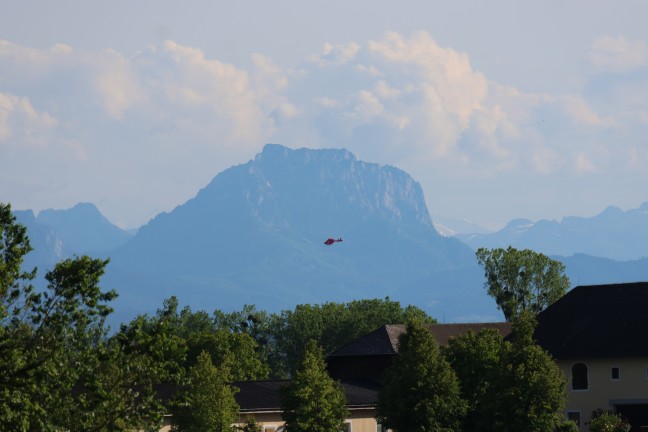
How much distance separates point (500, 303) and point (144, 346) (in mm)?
113057

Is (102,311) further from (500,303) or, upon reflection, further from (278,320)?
(278,320)

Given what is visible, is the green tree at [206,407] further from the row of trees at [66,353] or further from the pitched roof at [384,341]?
the row of trees at [66,353]

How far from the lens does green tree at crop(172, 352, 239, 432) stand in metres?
63.1

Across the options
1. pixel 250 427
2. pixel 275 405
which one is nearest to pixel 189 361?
pixel 275 405

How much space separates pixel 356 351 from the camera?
94875 mm

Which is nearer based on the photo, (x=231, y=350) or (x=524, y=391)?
(x=524, y=391)

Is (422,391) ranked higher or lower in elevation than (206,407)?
higher

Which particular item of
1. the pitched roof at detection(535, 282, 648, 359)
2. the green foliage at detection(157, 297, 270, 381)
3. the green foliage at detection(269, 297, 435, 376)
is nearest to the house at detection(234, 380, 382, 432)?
the pitched roof at detection(535, 282, 648, 359)

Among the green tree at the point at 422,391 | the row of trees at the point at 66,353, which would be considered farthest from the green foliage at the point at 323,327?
the row of trees at the point at 66,353

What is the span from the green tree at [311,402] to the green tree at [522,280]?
74480 millimetres

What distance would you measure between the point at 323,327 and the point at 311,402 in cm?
9103

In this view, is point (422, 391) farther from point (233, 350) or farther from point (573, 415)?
point (233, 350)

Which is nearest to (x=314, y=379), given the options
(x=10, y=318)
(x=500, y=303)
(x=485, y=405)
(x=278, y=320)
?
(x=485, y=405)

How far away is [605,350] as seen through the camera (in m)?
80.1
